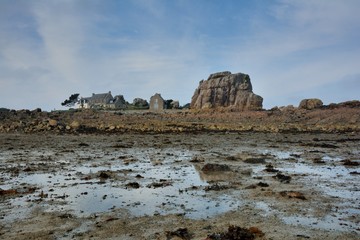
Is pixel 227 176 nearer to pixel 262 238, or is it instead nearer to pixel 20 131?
pixel 262 238

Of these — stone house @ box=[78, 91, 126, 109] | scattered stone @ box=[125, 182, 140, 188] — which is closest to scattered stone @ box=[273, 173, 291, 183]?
scattered stone @ box=[125, 182, 140, 188]

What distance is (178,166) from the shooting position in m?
12.7

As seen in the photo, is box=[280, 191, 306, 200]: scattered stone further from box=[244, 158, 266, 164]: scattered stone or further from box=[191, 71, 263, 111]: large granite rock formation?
box=[191, 71, 263, 111]: large granite rock formation

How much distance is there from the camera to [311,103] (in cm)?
5309

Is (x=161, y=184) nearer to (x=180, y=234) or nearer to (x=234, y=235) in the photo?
(x=180, y=234)

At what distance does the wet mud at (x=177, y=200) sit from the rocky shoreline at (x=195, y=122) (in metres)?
18.4

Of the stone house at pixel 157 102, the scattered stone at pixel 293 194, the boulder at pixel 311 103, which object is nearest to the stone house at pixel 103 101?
the stone house at pixel 157 102

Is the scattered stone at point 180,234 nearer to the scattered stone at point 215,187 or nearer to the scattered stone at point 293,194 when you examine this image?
the scattered stone at point 215,187

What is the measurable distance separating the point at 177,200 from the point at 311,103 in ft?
162

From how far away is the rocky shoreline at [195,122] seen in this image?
31331 mm

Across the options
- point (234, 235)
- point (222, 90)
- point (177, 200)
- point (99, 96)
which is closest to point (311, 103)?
point (222, 90)

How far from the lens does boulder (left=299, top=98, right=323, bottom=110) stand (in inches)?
2045

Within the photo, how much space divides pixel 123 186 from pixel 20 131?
901 inches

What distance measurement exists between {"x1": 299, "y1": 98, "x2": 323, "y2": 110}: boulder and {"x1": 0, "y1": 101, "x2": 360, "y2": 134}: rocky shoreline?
129 inches
